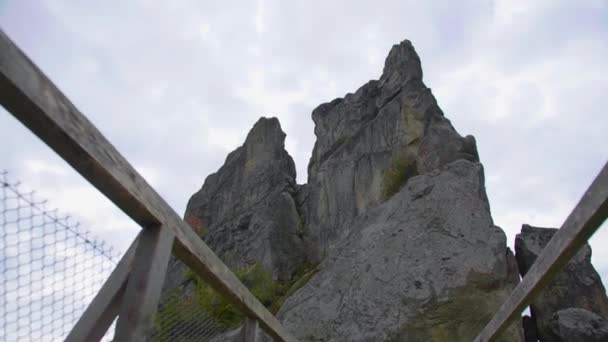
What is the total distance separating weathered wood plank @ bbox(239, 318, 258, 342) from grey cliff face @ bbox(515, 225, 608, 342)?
565 cm

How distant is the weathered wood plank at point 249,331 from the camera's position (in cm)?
343

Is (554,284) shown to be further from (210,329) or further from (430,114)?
(430,114)

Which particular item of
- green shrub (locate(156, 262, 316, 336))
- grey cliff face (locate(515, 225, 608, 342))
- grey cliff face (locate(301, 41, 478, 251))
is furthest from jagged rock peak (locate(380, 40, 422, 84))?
grey cliff face (locate(515, 225, 608, 342))

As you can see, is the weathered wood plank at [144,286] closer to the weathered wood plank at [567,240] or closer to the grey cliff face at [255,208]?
the weathered wood plank at [567,240]

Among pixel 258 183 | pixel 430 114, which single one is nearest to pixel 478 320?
pixel 430 114

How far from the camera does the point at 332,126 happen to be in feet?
79.2

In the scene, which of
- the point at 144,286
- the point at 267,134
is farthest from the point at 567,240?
the point at 267,134

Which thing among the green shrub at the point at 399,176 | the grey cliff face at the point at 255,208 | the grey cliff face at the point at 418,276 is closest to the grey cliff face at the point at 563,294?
the grey cliff face at the point at 418,276

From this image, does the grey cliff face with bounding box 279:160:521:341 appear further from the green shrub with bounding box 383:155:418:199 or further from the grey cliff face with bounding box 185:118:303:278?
the grey cliff face with bounding box 185:118:303:278

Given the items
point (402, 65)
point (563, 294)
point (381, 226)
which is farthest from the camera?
point (402, 65)

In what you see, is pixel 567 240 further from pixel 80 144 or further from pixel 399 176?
pixel 399 176

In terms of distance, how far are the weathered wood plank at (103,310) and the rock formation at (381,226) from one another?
15.0 feet

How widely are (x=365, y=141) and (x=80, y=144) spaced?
19.7 meters

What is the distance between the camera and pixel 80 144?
1.69m
